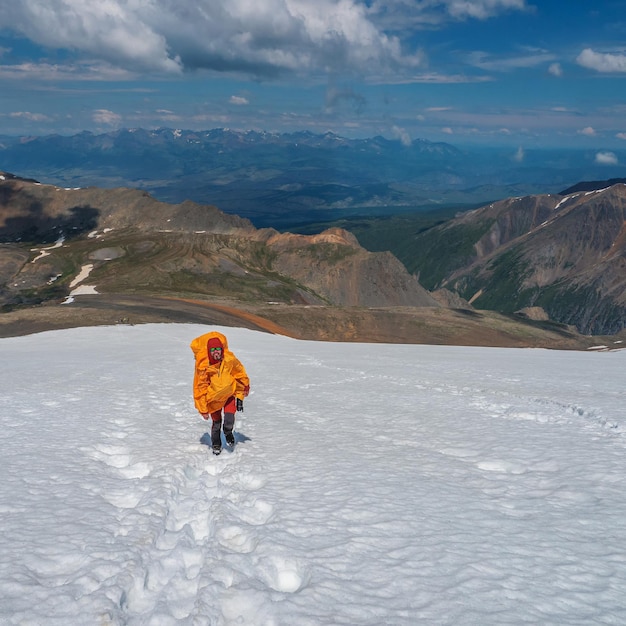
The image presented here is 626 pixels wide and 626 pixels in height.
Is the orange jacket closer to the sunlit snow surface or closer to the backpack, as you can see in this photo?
the backpack

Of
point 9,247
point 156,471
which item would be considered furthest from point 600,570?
point 9,247

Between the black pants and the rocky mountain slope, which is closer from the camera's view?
the black pants

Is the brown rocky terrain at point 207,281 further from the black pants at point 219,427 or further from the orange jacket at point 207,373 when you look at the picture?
the black pants at point 219,427

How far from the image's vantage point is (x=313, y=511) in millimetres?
7879

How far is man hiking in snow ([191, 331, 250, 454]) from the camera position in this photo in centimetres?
1091

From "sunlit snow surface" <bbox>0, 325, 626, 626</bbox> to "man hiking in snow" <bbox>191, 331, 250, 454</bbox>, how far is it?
24.4 inches

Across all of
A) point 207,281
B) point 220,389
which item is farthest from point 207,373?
point 207,281

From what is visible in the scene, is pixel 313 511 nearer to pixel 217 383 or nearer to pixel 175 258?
pixel 217 383

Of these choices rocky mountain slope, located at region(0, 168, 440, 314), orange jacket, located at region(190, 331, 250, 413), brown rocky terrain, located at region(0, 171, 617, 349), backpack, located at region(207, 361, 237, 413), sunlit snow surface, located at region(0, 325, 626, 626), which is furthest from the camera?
rocky mountain slope, located at region(0, 168, 440, 314)

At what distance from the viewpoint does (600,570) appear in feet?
20.2

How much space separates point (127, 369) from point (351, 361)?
10175mm

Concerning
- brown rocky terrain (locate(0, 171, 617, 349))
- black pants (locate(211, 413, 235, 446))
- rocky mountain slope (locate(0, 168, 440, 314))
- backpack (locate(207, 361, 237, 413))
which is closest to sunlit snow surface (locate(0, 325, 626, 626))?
black pants (locate(211, 413, 235, 446))

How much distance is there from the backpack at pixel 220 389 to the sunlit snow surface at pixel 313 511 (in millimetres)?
972

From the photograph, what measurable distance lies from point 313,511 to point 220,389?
12.1 ft
